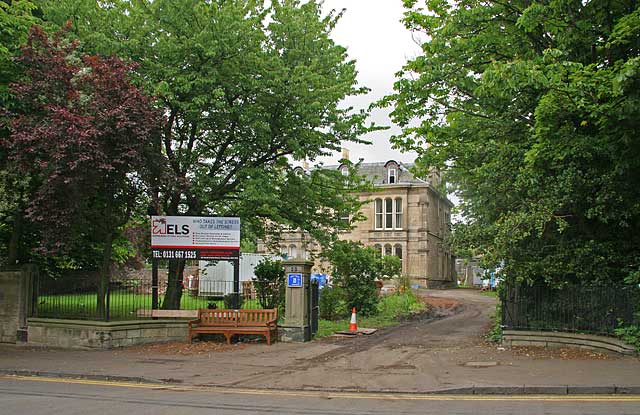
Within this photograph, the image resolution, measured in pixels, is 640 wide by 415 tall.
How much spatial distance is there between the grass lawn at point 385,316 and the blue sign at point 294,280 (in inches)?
78.9

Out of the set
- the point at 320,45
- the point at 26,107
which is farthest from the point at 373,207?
the point at 26,107

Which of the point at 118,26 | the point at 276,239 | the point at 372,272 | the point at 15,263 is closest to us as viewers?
the point at 118,26

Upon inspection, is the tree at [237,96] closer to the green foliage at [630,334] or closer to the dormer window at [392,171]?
the green foliage at [630,334]

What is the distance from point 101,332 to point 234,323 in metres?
3.46

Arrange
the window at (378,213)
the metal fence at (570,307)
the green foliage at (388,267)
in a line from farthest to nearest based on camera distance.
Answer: the window at (378,213), the green foliage at (388,267), the metal fence at (570,307)

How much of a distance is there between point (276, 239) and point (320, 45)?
662 centimetres

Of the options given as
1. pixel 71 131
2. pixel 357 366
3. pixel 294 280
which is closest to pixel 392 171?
pixel 294 280

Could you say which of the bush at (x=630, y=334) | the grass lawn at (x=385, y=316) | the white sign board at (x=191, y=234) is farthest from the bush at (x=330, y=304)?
the bush at (x=630, y=334)

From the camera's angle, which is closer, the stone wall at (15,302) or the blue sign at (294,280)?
the blue sign at (294,280)

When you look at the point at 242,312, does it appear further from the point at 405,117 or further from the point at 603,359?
the point at 603,359

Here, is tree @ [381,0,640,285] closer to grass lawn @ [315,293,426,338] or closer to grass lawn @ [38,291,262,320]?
grass lawn @ [315,293,426,338]

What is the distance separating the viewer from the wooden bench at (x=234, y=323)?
647 inches

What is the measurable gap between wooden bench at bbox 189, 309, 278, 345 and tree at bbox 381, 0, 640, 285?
5.61 m

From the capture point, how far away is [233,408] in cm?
868
